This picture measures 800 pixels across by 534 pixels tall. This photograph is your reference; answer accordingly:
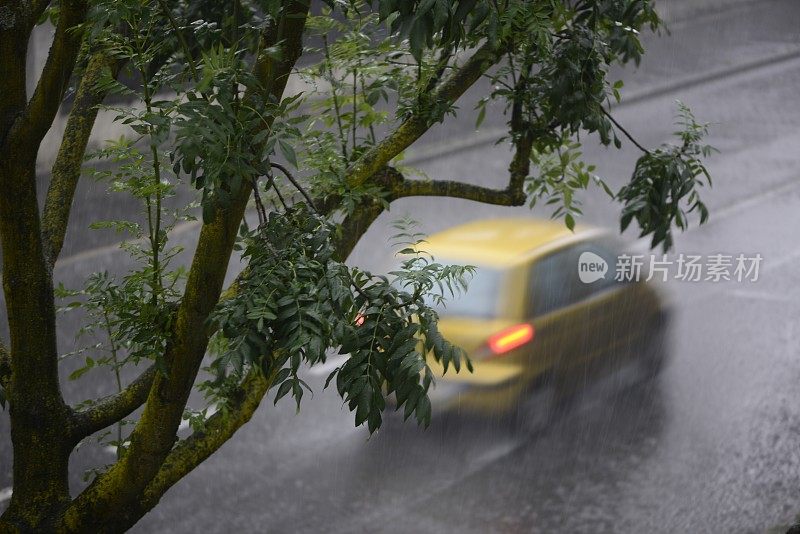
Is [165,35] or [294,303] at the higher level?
→ [165,35]

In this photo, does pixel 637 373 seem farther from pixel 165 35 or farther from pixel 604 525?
pixel 165 35

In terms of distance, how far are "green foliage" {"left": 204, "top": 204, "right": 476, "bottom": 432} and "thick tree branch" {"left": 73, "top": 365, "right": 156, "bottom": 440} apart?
38.2 inches

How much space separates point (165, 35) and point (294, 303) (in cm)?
157

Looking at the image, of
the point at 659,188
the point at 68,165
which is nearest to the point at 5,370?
the point at 68,165

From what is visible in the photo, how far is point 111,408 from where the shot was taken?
13.4 feet

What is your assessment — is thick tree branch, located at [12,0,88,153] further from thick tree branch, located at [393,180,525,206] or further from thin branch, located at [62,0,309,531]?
thick tree branch, located at [393,180,525,206]

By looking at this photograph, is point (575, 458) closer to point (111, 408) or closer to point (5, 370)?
point (111, 408)

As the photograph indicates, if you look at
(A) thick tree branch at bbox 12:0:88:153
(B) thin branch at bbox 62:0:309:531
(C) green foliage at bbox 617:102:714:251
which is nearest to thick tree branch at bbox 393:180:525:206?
(C) green foliage at bbox 617:102:714:251

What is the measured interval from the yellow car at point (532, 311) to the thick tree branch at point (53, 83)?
14.0 ft

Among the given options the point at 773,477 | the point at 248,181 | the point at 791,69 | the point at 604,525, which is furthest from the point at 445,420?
the point at 791,69

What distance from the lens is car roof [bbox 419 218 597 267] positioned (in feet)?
25.9

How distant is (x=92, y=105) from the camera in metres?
4.29

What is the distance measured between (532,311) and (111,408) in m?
4.14

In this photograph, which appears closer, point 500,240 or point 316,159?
point 316,159
